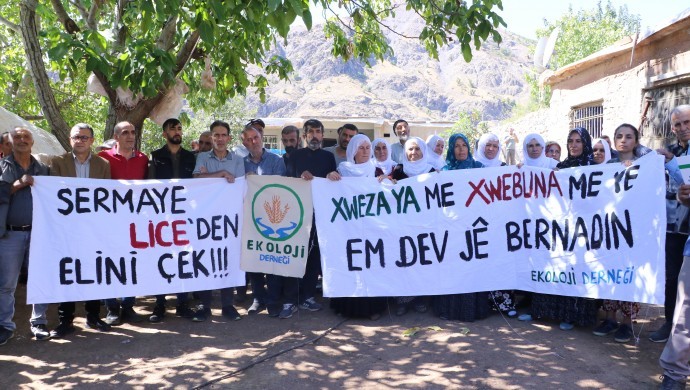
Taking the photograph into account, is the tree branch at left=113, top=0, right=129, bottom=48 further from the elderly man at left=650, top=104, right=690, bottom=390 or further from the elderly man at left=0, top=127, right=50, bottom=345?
the elderly man at left=650, top=104, right=690, bottom=390

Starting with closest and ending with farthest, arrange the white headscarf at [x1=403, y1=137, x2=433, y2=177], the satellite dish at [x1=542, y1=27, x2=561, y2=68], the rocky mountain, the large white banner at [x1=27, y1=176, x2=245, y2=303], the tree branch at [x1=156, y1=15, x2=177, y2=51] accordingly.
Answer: the large white banner at [x1=27, y1=176, x2=245, y2=303], the white headscarf at [x1=403, y1=137, x2=433, y2=177], the tree branch at [x1=156, y1=15, x2=177, y2=51], the satellite dish at [x1=542, y1=27, x2=561, y2=68], the rocky mountain

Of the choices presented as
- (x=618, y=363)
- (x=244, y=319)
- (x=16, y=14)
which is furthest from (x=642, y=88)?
(x=16, y=14)

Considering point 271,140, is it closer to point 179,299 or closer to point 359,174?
point 179,299

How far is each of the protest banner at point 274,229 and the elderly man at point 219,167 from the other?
0.27m

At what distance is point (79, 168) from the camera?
503 cm

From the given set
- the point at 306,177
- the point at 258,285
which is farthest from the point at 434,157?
the point at 258,285

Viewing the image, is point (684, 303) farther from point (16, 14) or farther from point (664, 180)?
point (16, 14)

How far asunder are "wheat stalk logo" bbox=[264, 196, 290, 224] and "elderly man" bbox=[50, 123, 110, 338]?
144 cm

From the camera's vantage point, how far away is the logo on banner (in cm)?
542

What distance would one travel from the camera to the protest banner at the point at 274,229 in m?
5.42

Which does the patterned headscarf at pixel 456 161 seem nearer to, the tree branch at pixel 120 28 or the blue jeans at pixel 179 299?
the blue jeans at pixel 179 299

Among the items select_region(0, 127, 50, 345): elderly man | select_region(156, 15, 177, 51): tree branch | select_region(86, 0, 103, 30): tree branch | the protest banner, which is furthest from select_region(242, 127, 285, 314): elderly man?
select_region(86, 0, 103, 30): tree branch

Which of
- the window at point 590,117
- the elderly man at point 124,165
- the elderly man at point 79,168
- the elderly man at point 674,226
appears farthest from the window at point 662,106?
the elderly man at point 79,168

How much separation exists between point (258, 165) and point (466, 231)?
6.93ft
